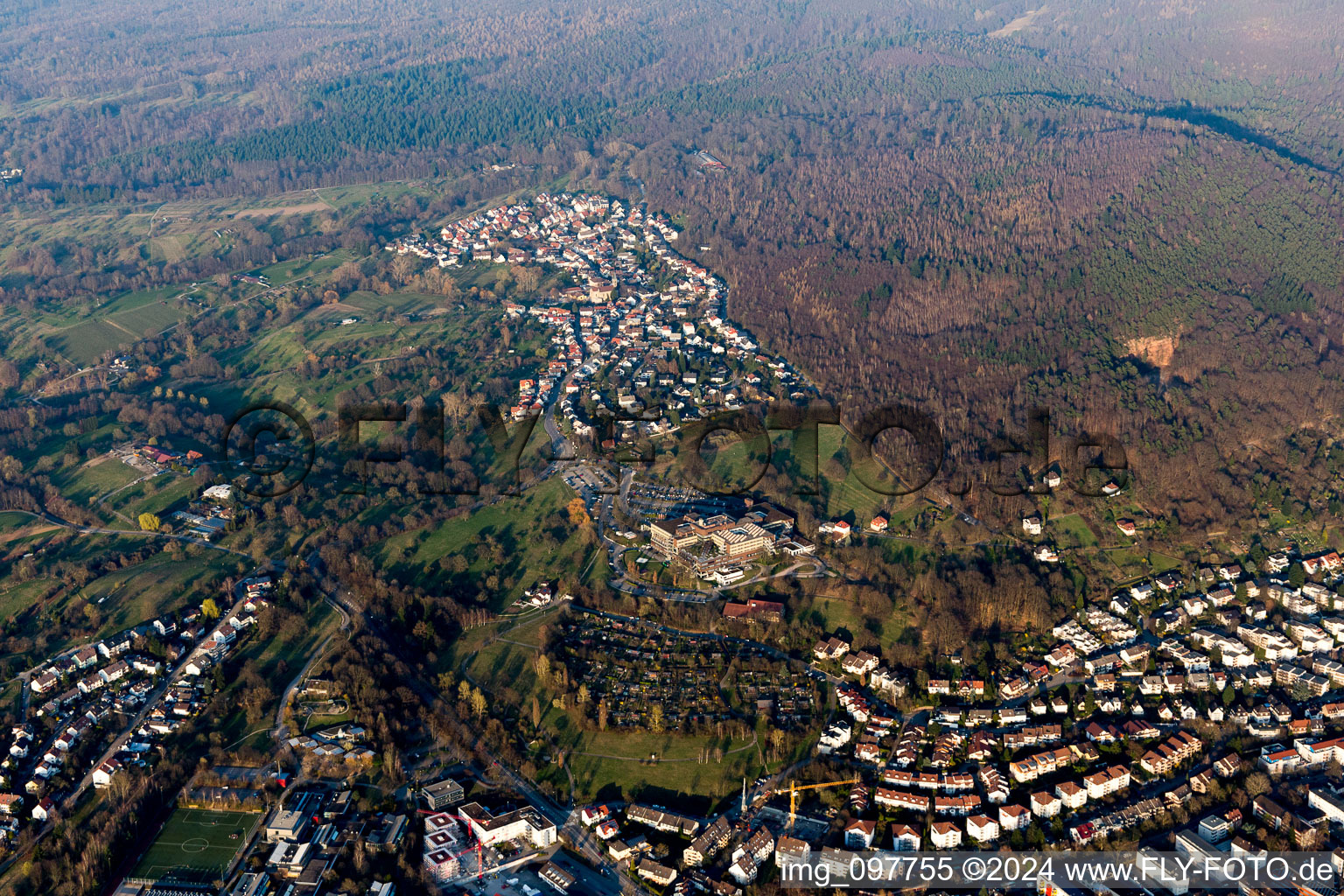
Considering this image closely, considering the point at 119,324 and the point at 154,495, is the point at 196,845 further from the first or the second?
Answer: the point at 119,324

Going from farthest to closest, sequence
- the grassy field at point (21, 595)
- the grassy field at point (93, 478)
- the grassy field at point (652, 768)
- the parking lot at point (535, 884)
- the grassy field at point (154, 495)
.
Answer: the grassy field at point (93, 478) → the grassy field at point (154, 495) → the grassy field at point (21, 595) → the grassy field at point (652, 768) → the parking lot at point (535, 884)

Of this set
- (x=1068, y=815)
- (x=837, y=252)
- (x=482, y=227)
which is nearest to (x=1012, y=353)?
(x=837, y=252)

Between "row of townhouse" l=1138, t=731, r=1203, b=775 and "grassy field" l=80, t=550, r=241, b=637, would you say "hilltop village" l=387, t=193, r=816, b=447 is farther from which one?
→ "row of townhouse" l=1138, t=731, r=1203, b=775

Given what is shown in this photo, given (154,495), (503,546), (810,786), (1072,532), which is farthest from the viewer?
(154,495)

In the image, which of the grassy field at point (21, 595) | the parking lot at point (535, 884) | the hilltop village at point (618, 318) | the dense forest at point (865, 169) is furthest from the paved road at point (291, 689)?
the dense forest at point (865, 169)

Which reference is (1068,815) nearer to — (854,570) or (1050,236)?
(854,570)

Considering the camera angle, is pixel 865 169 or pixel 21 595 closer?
pixel 21 595

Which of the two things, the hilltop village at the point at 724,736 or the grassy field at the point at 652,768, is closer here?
the hilltop village at the point at 724,736

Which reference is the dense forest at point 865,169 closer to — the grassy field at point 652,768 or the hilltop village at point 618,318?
the hilltop village at point 618,318

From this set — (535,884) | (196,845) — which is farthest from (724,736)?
(196,845)
